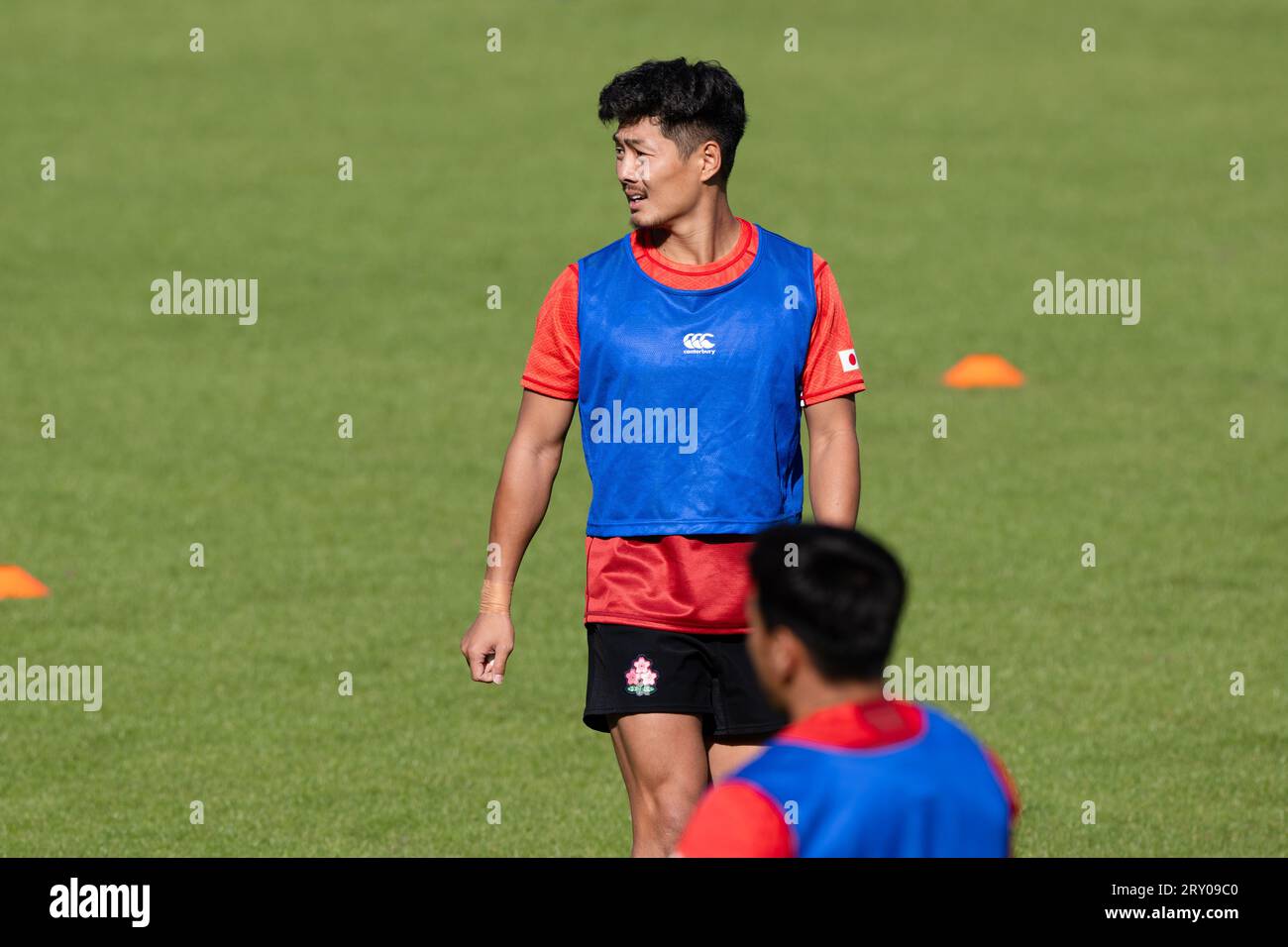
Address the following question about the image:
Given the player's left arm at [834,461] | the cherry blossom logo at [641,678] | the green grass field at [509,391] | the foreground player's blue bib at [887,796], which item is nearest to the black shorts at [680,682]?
the cherry blossom logo at [641,678]

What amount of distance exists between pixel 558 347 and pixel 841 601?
7.86 feet

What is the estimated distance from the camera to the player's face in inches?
228

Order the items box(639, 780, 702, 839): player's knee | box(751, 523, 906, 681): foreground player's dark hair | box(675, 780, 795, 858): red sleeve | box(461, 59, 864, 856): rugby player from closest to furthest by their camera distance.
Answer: box(675, 780, 795, 858): red sleeve < box(751, 523, 906, 681): foreground player's dark hair < box(639, 780, 702, 839): player's knee < box(461, 59, 864, 856): rugby player

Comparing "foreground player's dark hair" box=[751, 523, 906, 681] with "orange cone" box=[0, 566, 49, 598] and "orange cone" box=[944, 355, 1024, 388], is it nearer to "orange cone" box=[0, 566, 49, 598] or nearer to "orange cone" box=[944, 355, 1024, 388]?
"orange cone" box=[0, 566, 49, 598]

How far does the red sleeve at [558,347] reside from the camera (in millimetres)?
5805

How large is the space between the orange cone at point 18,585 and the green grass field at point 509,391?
241 mm

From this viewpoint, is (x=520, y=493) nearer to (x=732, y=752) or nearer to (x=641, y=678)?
(x=641, y=678)

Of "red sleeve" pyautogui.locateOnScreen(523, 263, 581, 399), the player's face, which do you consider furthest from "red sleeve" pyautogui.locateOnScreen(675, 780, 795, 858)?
the player's face

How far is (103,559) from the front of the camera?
40.8 feet

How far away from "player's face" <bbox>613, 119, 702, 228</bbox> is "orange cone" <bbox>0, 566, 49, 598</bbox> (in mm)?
6764

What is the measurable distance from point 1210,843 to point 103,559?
22.8ft

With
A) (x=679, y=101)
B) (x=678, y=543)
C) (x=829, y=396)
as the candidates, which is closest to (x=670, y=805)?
(x=678, y=543)
